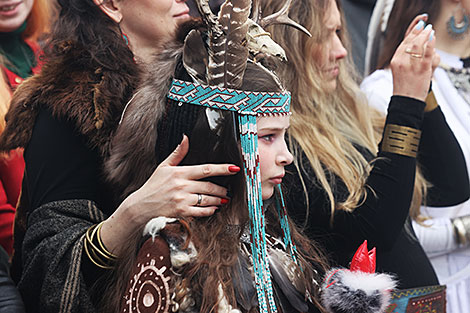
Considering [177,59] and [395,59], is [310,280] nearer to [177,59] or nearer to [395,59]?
[177,59]

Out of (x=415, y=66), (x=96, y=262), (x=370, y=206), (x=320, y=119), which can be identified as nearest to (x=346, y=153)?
(x=320, y=119)

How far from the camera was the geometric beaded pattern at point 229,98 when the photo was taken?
165 cm

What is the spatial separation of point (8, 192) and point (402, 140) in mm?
1514

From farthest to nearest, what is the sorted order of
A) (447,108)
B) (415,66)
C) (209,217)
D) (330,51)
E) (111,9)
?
(447,108) < (330,51) < (415,66) < (111,9) < (209,217)

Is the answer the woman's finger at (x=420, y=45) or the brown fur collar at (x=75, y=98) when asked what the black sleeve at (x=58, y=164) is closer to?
the brown fur collar at (x=75, y=98)

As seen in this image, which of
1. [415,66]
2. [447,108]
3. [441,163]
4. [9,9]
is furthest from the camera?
[447,108]

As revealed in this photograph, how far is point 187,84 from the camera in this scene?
1.69 metres

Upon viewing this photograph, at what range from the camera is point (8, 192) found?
2.54 meters

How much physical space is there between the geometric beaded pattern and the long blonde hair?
588 millimetres

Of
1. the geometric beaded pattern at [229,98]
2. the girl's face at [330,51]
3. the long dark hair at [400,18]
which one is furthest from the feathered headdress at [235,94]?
the long dark hair at [400,18]

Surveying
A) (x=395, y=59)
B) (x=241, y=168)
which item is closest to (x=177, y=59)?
(x=241, y=168)

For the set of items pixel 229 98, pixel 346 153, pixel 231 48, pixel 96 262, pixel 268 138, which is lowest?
pixel 96 262

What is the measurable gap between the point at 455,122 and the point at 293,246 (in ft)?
5.16

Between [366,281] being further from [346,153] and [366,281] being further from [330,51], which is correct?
[330,51]
